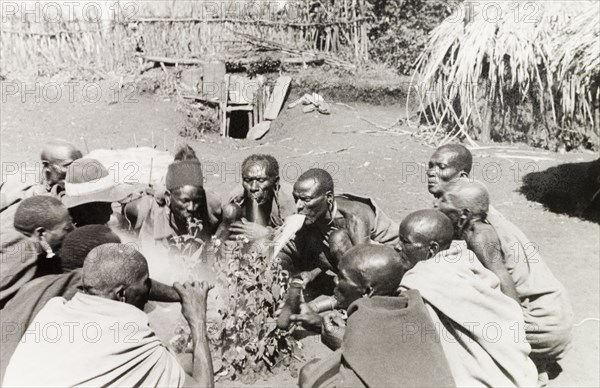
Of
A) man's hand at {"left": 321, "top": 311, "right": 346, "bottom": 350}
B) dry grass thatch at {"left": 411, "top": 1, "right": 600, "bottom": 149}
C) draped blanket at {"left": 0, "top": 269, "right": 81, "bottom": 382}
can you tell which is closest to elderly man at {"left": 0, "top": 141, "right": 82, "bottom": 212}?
draped blanket at {"left": 0, "top": 269, "right": 81, "bottom": 382}

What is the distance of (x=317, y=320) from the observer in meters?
4.21

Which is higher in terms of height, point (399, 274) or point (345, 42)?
point (345, 42)

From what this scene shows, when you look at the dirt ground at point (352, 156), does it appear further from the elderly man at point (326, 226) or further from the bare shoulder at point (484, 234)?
the bare shoulder at point (484, 234)

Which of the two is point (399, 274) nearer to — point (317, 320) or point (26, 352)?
point (317, 320)

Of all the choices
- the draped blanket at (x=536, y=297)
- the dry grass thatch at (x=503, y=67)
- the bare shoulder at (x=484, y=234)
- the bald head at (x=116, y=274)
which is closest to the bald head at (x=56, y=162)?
the bald head at (x=116, y=274)

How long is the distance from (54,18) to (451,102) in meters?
9.81

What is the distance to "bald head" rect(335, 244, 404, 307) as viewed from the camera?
3.29 metres

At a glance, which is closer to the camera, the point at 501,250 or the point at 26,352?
the point at 26,352

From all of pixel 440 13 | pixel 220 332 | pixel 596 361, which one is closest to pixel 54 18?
pixel 440 13

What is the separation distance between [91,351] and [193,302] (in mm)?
661

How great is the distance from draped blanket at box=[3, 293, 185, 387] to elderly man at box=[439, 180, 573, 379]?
2148 millimetres

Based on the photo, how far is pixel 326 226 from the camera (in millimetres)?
4996

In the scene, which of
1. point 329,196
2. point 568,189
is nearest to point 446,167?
point 329,196

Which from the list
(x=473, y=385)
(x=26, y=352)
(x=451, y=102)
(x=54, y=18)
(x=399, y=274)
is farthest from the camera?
(x=54, y=18)
